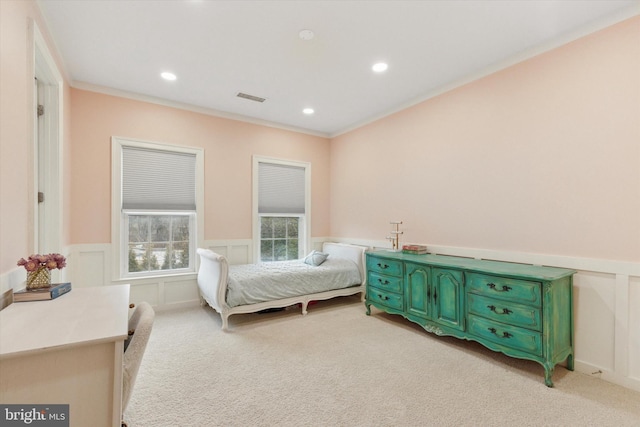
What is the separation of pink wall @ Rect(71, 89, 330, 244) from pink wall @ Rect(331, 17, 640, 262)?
173 cm

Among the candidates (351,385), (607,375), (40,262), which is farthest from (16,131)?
(607,375)

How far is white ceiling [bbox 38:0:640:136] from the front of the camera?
2248 mm

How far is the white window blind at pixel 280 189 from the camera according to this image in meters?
4.79

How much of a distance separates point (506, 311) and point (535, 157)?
1.44m

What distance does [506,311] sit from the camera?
246 cm

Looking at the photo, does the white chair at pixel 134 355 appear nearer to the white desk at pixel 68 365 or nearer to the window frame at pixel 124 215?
the white desk at pixel 68 365

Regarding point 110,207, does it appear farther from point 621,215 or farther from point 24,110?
point 621,215

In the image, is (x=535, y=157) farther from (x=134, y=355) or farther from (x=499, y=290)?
(x=134, y=355)

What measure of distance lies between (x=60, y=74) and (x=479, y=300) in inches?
178

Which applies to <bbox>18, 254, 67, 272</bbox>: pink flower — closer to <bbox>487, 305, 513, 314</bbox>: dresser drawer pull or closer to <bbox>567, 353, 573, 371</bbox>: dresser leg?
<bbox>487, 305, 513, 314</bbox>: dresser drawer pull

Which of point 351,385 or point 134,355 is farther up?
point 134,355

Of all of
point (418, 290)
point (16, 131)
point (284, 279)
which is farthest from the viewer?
point (284, 279)

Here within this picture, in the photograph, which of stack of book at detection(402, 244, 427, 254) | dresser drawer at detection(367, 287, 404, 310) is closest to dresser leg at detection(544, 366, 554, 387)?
dresser drawer at detection(367, 287, 404, 310)

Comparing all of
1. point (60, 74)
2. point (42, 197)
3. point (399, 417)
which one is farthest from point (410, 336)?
point (60, 74)
